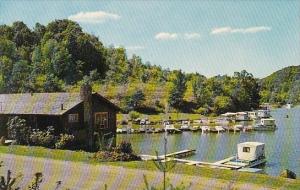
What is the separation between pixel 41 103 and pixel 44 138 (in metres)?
4.78

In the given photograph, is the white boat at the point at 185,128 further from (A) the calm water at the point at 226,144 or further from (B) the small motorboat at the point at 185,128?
(A) the calm water at the point at 226,144

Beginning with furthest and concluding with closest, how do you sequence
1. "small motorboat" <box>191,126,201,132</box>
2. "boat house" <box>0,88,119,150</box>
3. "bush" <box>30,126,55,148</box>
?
"small motorboat" <box>191,126,201,132</box> < "boat house" <box>0,88,119,150</box> < "bush" <box>30,126,55,148</box>

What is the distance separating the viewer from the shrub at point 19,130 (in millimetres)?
38406

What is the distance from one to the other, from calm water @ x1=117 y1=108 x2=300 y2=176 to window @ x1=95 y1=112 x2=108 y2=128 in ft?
15.8

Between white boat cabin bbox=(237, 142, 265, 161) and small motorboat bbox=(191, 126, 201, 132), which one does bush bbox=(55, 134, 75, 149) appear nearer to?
white boat cabin bbox=(237, 142, 265, 161)

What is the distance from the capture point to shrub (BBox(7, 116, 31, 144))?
126 feet

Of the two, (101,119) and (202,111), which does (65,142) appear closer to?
(101,119)

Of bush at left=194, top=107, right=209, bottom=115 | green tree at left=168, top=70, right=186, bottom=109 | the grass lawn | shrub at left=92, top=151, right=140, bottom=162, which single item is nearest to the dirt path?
shrub at left=92, top=151, right=140, bottom=162

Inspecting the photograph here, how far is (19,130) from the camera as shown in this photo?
3878 cm

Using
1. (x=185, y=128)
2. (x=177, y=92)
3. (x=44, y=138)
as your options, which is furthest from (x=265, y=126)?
(x=44, y=138)

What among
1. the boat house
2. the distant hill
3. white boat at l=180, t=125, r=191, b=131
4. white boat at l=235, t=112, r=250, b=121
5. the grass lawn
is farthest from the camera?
the distant hill

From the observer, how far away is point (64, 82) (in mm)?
100125

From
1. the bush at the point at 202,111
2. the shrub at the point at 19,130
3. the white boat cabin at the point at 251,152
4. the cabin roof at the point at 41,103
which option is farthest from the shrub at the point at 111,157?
the bush at the point at 202,111

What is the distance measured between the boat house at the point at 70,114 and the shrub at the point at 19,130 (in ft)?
3.12
